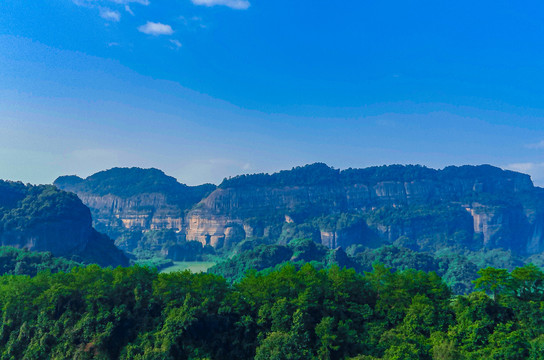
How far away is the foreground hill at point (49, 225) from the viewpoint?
110 metres

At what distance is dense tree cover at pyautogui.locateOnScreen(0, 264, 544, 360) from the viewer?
33.8 meters

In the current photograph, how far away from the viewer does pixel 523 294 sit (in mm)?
36438

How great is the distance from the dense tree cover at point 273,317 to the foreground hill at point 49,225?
7693 centimetres

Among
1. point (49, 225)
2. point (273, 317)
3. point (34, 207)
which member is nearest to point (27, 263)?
point (49, 225)

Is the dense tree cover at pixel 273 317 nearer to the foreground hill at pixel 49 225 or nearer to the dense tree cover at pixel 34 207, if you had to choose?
the foreground hill at pixel 49 225

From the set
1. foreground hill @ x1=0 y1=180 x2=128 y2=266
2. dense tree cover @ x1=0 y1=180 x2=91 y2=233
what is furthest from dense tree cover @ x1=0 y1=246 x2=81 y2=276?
dense tree cover @ x1=0 y1=180 x2=91 y2=233

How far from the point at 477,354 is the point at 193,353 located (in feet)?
72.0

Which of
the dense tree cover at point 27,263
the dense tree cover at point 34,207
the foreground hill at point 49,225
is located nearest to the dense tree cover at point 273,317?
the dense tree cover at point 27,263

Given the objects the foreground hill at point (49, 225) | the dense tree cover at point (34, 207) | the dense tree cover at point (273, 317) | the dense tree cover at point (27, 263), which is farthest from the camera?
the dense tree cover at point (34, 207)

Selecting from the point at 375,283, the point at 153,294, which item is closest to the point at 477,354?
the point at 375,283

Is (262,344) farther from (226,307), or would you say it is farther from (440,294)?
(440,294)

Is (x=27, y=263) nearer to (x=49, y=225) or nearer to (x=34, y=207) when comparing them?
(x=49, y=225)

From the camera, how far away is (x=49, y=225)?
114188 mm

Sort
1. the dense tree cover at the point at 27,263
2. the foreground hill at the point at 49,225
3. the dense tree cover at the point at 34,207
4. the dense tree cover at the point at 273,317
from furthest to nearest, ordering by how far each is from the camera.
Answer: the dense tree cover at the point at 34,207 → the foreground hill at the point at 49,225 → the dense tree cover at the point at 27,263 → the dense tree cover at the point at 273,317
